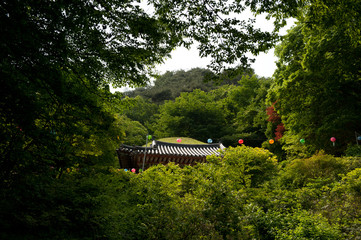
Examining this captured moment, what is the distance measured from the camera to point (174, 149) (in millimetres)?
14727

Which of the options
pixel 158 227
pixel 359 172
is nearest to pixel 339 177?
pixel 359 172

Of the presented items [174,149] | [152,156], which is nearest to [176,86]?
[174,149]

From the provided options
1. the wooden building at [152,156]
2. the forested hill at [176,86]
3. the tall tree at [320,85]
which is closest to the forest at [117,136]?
the tall tree at [320,85]

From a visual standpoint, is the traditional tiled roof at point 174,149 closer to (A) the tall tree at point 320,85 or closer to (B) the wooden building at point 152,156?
(B) the wooden building at point 152,156

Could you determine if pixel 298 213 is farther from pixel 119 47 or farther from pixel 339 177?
pixel 119 47

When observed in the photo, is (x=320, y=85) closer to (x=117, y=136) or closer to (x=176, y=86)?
(x=117, y=136)

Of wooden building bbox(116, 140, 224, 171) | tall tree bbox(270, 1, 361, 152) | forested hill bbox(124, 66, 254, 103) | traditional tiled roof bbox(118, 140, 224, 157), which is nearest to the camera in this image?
tall tree bbox(270, 1, 361, 152)

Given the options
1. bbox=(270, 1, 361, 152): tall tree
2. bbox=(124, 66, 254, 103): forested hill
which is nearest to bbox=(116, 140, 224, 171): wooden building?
bbox=(270, 1, 361, 152): tall tree

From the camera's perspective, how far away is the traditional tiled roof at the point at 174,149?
41.9 feet

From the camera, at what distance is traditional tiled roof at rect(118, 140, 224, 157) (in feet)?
41.9

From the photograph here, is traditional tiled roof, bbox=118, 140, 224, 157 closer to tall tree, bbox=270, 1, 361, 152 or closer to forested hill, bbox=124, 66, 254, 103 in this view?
tall tree, bbox=270, 1, 361, 152

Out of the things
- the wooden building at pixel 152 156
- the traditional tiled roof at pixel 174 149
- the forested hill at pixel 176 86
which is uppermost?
the forested hill at pixel 176 86

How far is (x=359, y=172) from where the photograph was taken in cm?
726

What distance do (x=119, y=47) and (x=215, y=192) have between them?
12.3 ft
